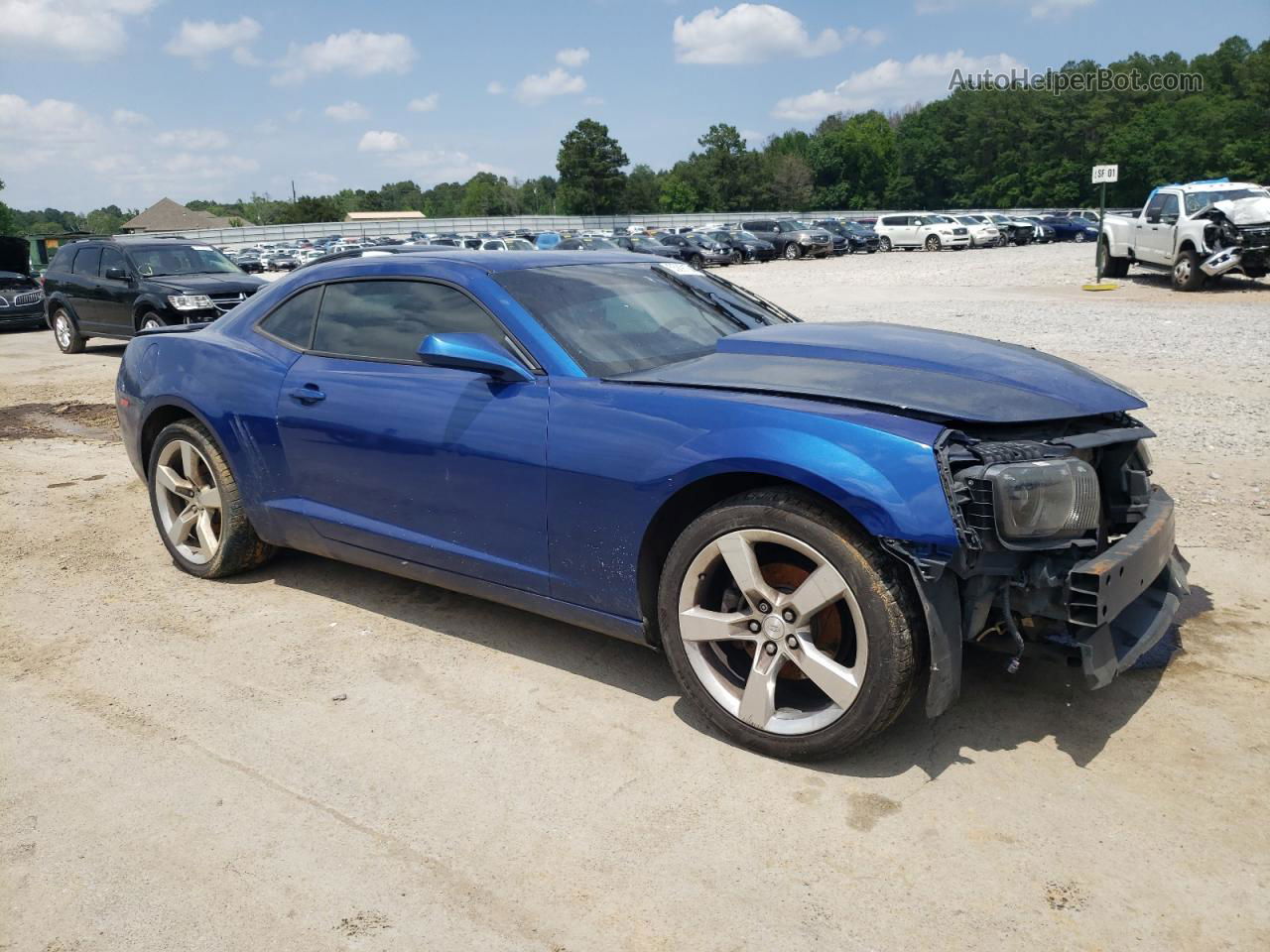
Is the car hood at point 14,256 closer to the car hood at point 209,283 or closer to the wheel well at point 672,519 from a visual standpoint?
the car hood at point 209,283

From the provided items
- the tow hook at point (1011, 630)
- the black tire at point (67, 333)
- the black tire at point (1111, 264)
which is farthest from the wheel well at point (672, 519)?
the black tire at point (1111, 264)

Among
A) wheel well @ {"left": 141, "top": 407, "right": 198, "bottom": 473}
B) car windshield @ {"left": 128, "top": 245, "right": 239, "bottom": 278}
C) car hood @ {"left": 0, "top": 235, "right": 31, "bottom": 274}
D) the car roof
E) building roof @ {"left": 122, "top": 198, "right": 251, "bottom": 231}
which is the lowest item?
wheel well @ {"left": 141, "top": 407, "right": 198, "bottom": 473}

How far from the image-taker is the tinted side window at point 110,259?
14.5 m

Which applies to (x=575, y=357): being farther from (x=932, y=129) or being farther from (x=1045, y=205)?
(x=932, y=129)

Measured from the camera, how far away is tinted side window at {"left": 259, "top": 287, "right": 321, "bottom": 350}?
14.7 ft

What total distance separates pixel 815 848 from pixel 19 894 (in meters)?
2.11

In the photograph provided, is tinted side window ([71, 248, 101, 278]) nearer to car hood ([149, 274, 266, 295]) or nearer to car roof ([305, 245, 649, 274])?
car hood ([149, 274, 266, 295])

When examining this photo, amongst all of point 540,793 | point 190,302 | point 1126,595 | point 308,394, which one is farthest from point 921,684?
point 190,302

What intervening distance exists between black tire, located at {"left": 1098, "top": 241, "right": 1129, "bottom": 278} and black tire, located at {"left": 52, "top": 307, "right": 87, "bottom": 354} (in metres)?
20.4

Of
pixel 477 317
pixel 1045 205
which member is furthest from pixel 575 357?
pixel 1045 205

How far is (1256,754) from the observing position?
310 cm

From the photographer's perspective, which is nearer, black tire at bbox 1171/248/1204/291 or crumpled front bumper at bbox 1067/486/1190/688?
crumpled front bumper at bbox 1067/486/1190/688

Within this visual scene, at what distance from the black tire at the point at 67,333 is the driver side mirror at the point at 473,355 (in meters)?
14.2

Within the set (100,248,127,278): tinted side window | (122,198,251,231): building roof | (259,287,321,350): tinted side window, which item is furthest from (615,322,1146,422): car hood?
(122,198,251,231): building roof
